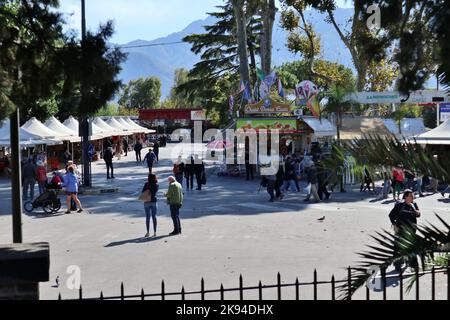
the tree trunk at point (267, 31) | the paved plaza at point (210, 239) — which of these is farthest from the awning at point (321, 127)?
the paved plaza at point (210, 239)

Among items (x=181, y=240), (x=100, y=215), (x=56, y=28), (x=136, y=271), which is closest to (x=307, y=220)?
(x=181, y=240)

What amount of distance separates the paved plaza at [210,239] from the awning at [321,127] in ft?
23.7

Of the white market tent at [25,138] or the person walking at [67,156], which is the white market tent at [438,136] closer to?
the white market tent at [25,138]

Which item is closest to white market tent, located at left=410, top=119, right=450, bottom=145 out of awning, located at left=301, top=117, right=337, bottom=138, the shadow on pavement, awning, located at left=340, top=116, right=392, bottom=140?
awning, located at left=340, top=116, right=392, bottom=140

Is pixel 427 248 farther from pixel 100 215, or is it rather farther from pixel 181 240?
pixel 100 215

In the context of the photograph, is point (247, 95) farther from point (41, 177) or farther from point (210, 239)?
point (210, 239)

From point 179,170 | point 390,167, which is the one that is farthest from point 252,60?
point 390,167

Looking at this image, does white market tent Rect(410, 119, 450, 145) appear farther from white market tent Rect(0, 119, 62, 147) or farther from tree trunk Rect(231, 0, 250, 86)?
white market tent Rect(0, 119, 62, 147)

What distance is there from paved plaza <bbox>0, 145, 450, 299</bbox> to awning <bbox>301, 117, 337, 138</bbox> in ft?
23.7

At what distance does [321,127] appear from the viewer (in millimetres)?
32188

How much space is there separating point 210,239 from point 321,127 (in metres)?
18.3

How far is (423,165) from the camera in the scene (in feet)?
16.2

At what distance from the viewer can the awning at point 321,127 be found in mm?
31797
